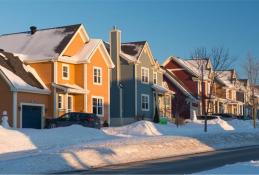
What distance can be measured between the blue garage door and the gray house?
1366 centimetres

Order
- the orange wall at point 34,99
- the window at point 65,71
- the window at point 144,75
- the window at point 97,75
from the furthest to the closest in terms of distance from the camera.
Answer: the window at point 144,75
the window at point 97,75
the window at point 65,71
the orange wall at point 34,99

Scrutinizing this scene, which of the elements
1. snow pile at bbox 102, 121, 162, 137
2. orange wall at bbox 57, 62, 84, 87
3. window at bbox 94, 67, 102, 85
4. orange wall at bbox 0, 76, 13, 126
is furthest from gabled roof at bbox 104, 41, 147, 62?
orange wall at bbox 0, 76, 13, 126

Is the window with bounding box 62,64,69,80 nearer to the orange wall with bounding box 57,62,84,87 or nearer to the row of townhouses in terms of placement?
the row of townhouses

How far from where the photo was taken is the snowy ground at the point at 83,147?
2006 centimetres

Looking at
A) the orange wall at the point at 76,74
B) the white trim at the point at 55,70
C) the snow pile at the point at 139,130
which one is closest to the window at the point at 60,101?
the white trim at the point at 55,70

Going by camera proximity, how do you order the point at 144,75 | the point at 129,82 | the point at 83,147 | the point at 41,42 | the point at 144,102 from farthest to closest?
the point at 144,75 < the point at 144,102 < the point at 129,82 < the point at 41,42 < the point at 83,147

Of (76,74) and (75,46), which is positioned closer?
(76,74)

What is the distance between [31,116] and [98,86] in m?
8.53

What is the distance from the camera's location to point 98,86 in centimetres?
4938

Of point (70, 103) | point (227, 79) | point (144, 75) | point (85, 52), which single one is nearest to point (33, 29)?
point (85, 52)

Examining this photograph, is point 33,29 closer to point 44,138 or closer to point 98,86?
point 98,86

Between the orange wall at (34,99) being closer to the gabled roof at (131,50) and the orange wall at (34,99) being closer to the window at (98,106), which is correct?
the window at (98,106)

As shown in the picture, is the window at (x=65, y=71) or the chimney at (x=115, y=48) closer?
the window at (x=65, y=71)

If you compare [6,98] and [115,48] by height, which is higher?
[115,48]
